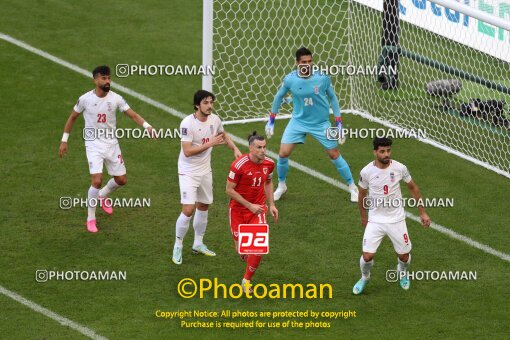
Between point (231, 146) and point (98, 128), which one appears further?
point (98, 128)

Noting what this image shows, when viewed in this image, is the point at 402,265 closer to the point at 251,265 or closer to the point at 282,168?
the point at 251,265

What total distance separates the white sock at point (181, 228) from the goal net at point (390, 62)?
5288 millimetres

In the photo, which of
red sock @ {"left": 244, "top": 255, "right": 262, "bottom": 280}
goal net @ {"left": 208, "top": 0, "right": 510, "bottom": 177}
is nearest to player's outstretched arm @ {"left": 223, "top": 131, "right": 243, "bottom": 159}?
red sock @ {"left": 244, "top": 255, "right": 262, "bottom": 280}

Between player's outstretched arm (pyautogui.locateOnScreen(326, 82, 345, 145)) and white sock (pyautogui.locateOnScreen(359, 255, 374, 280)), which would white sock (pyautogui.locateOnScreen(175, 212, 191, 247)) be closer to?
white sock (pyautogui.locateOnScreen(359, 255, 374, 280))

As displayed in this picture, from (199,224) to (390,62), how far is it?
6.44 m

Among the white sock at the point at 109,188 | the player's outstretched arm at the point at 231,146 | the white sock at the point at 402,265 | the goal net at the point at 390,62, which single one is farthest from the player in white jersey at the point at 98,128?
the goal net at the point at 390,62

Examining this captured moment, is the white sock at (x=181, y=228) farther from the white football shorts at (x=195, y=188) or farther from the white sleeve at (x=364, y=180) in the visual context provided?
the white sleeve at (x=364, y=180)

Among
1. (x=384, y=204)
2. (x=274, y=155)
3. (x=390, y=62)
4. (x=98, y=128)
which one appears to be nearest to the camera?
(x=384, y=204)

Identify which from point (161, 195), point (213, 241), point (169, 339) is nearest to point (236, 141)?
point (161, 195)

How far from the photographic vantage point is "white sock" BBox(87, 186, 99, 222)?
52.0ft

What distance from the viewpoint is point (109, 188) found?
1631cm

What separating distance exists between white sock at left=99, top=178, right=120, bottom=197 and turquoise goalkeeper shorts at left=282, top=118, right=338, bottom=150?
2456 millimetres

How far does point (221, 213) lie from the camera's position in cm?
1667

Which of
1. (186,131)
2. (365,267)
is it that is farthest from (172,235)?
(365,267)
